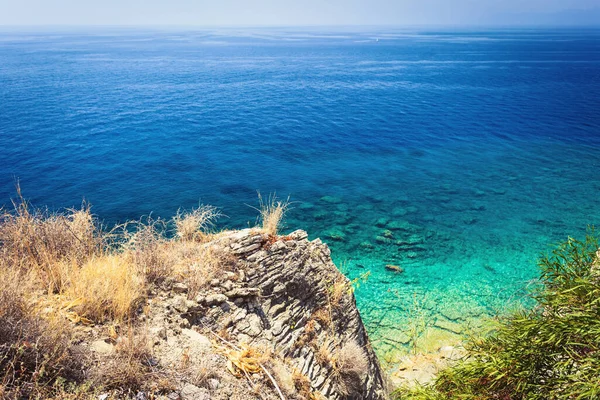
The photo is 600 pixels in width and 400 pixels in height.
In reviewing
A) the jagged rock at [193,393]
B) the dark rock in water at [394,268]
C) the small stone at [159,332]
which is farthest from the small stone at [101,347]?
the dark rock in water at [394,268]

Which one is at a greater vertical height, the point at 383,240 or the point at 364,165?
the point at 364,165

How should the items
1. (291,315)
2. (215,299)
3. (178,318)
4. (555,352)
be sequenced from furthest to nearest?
(291,315)
(215,299)
(178,318)
(555,352)

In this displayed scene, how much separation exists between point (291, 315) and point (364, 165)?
2413 centimetres

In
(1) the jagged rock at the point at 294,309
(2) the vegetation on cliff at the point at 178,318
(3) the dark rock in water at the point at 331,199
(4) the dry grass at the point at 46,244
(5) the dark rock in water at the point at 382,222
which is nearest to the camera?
(2) the vegetation on cliff at the point at 178,318

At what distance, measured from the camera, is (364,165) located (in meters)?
30.9

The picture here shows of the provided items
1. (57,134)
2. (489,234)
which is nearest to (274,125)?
(57,134)

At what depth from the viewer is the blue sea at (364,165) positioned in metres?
17.8

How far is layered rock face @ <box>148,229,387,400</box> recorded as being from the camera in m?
6.48

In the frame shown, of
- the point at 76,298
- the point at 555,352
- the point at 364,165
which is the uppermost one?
the point at 76,298

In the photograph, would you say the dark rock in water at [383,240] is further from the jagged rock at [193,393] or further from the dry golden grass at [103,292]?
the jagged rock at [193,393]

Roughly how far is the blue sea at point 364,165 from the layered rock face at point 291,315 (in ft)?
17.4

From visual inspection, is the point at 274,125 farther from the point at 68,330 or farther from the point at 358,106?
the point at 68,330

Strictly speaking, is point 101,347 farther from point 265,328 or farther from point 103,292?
point 265,328

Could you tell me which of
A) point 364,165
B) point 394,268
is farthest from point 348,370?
point 364,165
